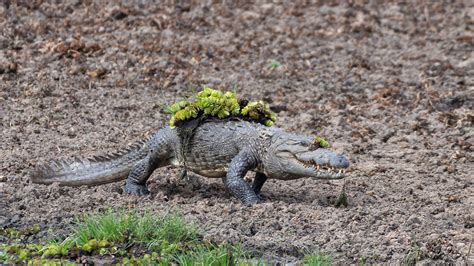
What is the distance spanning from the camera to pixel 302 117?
1157cm

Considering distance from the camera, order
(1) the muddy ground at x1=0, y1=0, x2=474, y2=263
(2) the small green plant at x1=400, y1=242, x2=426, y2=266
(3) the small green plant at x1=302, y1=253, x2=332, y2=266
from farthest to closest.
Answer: (1) the muddy ground at x1=0, y1=0, x2=474, y2=263 < (2) the small green plant at x1=400, y1=242, x2=426, y2=266 < (3) the small green plant at x1=302, y1=253, x2=332, y2=266

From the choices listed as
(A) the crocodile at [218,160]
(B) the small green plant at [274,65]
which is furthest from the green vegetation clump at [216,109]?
(B) the small green plant at [274,65]

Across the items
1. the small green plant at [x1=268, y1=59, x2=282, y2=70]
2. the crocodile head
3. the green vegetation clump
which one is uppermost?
the green vegetation clump

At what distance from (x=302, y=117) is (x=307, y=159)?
3.10 meters

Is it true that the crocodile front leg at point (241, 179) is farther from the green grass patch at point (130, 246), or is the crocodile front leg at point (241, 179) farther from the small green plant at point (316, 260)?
the small green plant at point (316, 260)

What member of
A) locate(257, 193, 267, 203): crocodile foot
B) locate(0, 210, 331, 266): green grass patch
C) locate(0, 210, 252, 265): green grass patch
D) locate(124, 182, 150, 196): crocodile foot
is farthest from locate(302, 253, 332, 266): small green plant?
locate(124, 182, 150, 196): crocodile foot

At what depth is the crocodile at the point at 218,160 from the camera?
8.57m

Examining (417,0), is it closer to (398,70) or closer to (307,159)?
(398,70)

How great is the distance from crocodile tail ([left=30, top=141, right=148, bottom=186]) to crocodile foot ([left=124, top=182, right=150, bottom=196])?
183mm

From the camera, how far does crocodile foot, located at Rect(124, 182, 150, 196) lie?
892 cm

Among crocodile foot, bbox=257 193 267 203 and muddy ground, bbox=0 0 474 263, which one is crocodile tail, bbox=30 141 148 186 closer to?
muddy ground, bbox=0 0 474 263

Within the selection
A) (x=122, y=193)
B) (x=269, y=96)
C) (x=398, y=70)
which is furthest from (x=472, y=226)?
(x=398, y=70)

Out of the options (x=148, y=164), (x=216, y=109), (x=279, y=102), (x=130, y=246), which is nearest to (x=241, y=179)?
(x=216, y=109)

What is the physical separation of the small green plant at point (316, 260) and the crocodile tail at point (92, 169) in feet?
7.70
